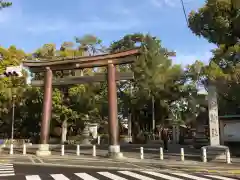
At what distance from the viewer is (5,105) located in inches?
1615

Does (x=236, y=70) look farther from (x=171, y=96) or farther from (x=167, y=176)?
(x=167, y=176)

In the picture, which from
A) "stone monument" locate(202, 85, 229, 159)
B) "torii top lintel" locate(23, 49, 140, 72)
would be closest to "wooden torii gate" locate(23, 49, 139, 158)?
"torii top lintel" locate(23, 49, 140, 72)

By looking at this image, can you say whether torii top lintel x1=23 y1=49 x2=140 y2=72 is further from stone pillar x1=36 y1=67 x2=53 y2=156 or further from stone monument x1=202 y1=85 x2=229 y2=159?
stone monument x1=202 y1=85 x2=229 y2=159

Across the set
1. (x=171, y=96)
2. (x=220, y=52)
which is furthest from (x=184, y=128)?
(x=220, y=52)

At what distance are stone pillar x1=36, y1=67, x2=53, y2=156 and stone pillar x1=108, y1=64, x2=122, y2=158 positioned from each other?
5.21 meters

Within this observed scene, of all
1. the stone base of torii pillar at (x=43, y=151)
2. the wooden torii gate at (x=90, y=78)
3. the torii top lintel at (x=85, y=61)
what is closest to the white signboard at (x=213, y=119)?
the wooden torii gate at (x=90, y=78)

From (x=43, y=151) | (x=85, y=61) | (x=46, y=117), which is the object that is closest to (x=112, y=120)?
(x=85, y=61)

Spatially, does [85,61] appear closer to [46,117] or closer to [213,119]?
[46,117]

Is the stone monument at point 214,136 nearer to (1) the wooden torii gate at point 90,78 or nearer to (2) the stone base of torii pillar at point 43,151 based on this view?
(1) the wooden torii gate at point 90,78

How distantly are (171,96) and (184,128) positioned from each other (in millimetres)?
15253

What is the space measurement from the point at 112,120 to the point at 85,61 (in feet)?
17.1

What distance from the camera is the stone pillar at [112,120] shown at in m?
20.8

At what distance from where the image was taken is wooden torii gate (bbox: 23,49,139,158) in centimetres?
2127

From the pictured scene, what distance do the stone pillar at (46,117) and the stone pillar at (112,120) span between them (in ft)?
17.1
